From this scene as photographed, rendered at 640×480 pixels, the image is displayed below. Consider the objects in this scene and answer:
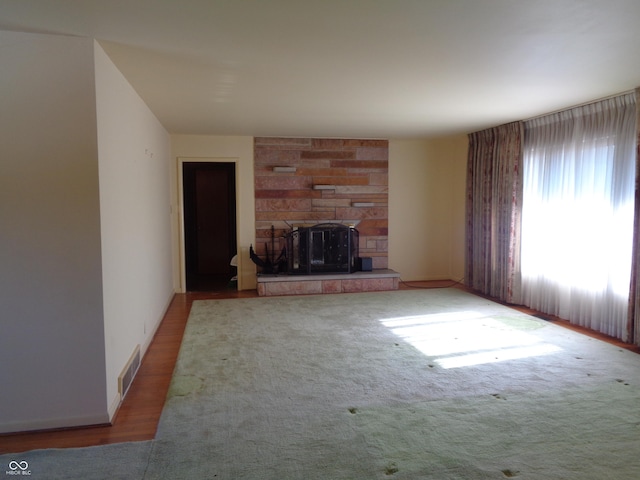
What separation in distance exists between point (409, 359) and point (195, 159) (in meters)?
4.29

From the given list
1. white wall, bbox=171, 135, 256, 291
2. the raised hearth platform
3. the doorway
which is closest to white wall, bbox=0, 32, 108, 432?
the raised hearth platform

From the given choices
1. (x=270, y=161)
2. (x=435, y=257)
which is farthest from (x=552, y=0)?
(x=435, y=257)

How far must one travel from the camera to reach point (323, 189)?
21.6 feet

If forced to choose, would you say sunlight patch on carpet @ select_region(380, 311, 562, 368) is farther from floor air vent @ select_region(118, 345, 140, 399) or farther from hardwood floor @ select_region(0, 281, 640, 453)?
floor air vent @ select_region(118, 345, 140, 399)

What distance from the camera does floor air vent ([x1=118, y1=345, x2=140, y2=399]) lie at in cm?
290

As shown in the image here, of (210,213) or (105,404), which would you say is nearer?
(105,404)

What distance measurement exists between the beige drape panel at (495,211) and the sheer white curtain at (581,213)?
127 millimetres

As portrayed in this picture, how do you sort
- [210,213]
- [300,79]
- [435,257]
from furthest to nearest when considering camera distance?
1. [210,213]
2. [435,257]
3. [300,79]

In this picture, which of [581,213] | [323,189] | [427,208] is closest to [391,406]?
[581,213]

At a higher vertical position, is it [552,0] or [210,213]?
[552,0]

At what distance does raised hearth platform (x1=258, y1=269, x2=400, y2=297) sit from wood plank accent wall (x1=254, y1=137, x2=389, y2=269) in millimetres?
577

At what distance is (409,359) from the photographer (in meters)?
3.56

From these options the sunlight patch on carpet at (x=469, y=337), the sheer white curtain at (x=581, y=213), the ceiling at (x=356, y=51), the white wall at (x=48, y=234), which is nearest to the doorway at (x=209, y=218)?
the ceiling at (x=356, y=51)

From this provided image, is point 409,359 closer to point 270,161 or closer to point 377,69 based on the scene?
point 377,69
